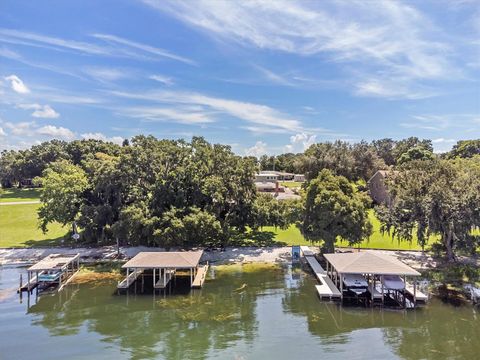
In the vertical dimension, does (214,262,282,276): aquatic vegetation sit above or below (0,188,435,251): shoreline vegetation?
below

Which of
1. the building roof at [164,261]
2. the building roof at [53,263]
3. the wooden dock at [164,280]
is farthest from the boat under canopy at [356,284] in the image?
the building roof at [53,263]

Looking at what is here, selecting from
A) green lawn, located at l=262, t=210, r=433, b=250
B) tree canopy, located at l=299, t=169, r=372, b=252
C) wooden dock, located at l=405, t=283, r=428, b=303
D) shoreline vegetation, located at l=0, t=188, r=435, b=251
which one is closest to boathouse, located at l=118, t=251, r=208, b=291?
tree canopy, located at l=299, t=169, r=372, b=252

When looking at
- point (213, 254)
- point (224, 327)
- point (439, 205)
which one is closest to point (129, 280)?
point (213, 254)

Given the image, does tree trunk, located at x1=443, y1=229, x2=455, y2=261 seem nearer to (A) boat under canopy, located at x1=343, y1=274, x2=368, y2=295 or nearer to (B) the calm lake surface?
(B) the calm lake surface

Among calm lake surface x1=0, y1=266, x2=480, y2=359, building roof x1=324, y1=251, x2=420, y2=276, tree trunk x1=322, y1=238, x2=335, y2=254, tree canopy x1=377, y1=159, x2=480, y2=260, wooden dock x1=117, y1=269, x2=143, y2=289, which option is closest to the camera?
calm lake surface x1=0, y1=266, x2=480, y2=359

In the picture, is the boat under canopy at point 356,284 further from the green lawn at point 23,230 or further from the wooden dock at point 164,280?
Answer: the green lawn at point 23,230

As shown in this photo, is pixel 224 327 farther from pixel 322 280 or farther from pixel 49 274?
pixel 49 274

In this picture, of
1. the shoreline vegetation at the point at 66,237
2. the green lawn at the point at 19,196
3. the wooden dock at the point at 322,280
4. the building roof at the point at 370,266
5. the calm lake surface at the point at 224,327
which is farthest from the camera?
the green lawn at the point at 19,196
